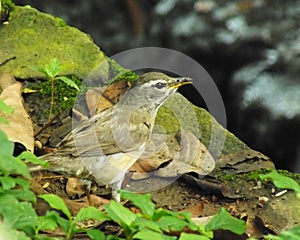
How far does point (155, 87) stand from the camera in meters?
7.48

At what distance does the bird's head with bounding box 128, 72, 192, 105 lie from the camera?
24.5ft

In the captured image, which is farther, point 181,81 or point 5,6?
point 5,6

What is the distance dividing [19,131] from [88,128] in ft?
1.58

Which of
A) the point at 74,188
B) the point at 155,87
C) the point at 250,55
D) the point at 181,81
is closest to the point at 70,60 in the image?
the point at 155,87

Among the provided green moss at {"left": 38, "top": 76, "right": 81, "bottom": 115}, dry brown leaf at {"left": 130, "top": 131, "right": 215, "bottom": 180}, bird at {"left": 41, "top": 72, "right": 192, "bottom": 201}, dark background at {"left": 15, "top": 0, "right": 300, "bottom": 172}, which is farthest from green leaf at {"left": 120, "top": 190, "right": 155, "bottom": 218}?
dark background at {"left": 15, "top": 0, "right": 300, "bottom": 172}

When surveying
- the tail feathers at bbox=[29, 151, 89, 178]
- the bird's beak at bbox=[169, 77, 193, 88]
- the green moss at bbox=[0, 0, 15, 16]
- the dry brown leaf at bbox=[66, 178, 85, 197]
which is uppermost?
the green moss at bbox=[0, 0, 15, 16]

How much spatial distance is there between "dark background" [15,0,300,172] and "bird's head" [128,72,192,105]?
2189 millimetres

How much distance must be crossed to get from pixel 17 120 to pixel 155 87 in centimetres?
102

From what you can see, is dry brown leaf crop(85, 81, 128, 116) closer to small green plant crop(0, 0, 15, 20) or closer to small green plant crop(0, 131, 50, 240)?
small green plant crop(0, 0, 15, 20)

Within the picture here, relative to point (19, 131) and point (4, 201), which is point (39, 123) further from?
point (4, 201)

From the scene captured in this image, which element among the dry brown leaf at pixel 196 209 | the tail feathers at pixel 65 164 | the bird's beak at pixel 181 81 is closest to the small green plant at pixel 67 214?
the tail feathers at pixel 65 164

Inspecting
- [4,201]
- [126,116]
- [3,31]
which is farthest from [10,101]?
[4,201]

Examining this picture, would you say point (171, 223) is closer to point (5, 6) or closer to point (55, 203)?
point (55, 203)

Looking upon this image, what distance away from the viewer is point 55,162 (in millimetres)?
7090
